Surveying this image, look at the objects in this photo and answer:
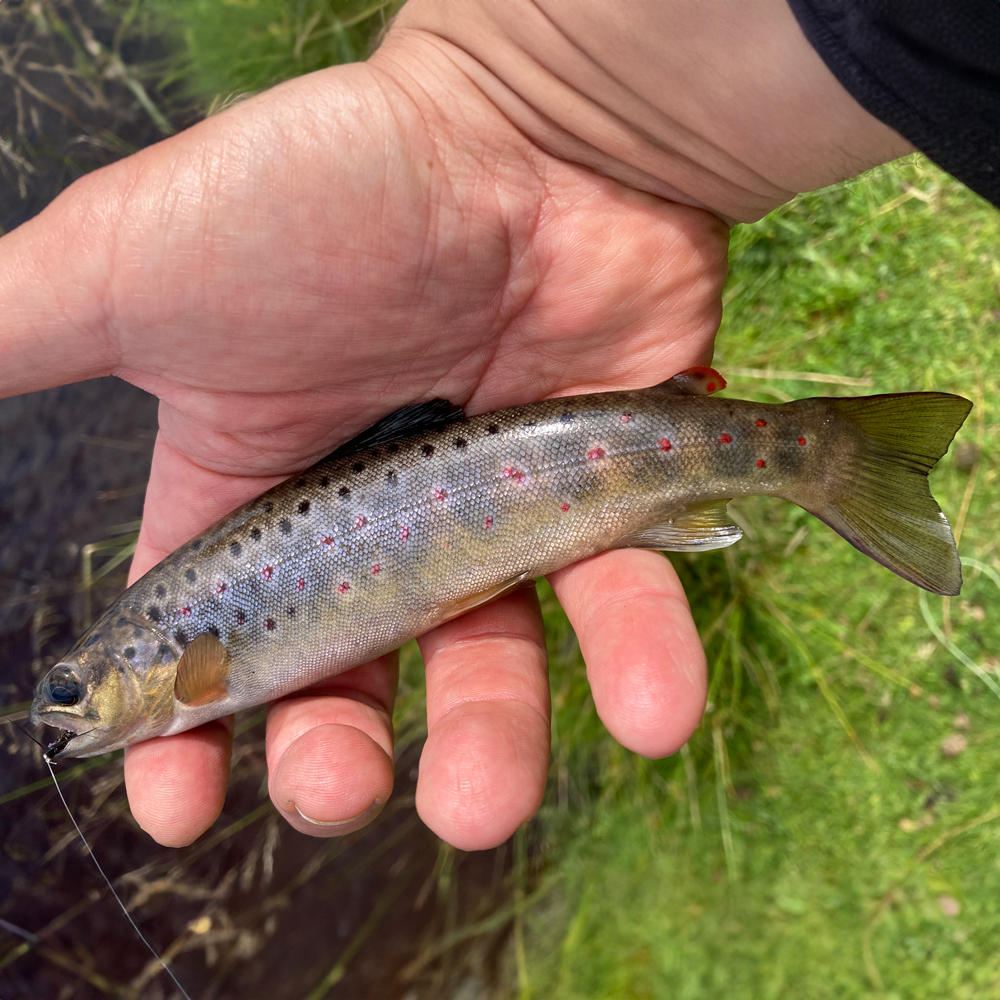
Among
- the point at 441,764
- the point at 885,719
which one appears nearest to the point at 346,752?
the point at 441,764

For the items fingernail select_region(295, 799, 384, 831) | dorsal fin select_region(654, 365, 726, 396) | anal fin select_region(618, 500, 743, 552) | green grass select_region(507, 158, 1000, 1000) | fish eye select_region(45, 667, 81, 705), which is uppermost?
dorsal fin select_region(654, 365, 726, 396)

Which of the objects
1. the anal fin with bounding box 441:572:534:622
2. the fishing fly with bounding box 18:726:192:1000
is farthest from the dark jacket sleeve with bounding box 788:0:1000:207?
the fishing fly with bounding box 18:726:192:1000

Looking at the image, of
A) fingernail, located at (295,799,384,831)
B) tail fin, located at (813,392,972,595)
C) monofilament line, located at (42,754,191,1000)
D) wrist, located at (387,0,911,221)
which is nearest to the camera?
wrist, located at (387,0,911,221)

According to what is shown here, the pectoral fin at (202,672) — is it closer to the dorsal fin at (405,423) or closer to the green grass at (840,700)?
the dorsal fin at (405,423)

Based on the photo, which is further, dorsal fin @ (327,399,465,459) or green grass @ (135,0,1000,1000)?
green grass @ (135,0,1000,1000)

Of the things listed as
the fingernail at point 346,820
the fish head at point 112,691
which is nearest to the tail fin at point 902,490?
the fingernail at point 346,820

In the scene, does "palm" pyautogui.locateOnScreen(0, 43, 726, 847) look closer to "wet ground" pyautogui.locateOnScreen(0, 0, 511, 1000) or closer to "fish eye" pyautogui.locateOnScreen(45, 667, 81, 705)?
"fish eye" pyautogui.locateOnScreen(45, 667, 81, 705)

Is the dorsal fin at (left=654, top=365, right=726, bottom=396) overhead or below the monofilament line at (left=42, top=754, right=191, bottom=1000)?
overhead

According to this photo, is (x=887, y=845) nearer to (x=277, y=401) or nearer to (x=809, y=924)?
(x=809, y=924)
